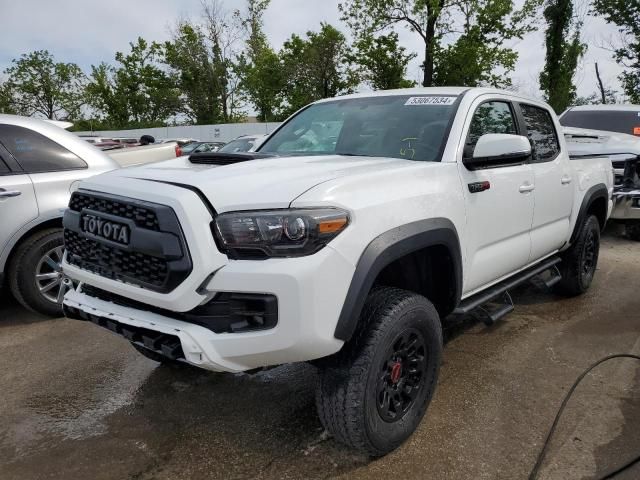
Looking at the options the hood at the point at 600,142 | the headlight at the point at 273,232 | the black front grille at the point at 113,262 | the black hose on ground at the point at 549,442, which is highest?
the headlight at the point at 273,232

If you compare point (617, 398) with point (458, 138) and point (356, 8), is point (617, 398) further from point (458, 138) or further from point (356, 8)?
point (356, 8)

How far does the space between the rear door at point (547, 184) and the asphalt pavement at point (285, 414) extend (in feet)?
2.52

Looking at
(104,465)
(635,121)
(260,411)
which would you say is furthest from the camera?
(635,121)

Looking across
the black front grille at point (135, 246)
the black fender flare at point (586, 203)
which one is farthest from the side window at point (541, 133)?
the black front grille at point (135, 246)

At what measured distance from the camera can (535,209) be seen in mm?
3615

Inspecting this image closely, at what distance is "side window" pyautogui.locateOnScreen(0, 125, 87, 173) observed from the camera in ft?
14.1

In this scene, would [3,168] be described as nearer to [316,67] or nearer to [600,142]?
[600,142]

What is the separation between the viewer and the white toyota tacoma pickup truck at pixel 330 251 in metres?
2.01

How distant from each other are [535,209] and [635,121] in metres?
6.98

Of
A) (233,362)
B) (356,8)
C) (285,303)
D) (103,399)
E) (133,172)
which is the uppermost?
(356,8)

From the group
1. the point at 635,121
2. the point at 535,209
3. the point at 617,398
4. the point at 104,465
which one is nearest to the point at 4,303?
the point at 104,465

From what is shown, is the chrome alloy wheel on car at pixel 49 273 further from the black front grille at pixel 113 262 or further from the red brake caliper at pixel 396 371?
the red brake caliper at pixel 396 371

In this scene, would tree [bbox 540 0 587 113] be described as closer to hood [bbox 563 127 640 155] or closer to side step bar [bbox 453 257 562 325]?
hood [bbox 563 127 640 155]

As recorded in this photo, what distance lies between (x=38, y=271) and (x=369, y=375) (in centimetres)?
329
